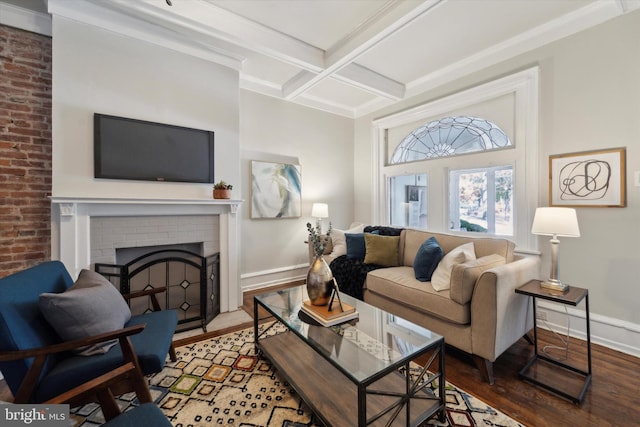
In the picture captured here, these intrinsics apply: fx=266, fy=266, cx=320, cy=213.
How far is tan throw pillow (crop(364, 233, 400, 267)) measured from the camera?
3105mm

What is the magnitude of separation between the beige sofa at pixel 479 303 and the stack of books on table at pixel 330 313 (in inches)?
29.1

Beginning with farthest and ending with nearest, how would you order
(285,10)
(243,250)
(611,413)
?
1. (243,250)
2. (285,10)
3. (611,413)

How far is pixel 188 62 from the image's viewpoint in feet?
9.18

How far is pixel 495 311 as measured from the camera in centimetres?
179

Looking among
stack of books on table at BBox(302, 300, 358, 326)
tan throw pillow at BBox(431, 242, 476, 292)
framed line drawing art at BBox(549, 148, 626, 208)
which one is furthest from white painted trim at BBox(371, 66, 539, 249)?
stack of books on table at BBox(302, 300, 358, 326)

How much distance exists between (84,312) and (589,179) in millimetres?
3824

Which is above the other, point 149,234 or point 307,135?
point 307,135

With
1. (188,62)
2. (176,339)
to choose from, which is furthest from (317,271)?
(188,62)

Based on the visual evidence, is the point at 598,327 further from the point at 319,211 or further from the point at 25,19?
the point at 25,19

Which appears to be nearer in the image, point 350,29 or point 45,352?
point 45,352

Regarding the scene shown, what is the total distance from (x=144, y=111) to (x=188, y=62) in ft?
2.34

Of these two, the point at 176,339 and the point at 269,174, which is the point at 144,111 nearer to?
the point at 269,174

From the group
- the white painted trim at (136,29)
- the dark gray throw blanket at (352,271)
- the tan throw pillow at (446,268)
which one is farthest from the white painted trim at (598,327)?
the white painted trim at (136,29)

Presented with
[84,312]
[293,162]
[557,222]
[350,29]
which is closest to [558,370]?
[557,222]
